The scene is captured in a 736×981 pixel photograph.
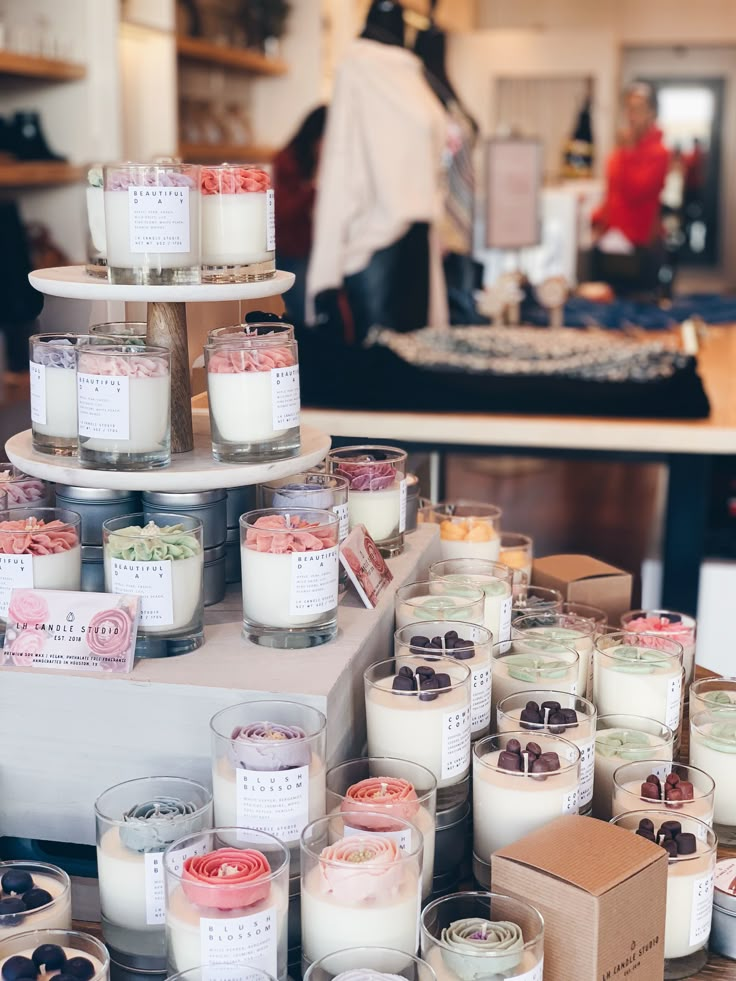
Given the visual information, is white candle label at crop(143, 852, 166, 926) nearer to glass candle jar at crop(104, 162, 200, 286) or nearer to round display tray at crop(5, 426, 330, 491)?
round display tray at crop(5, 426, 330, 491)

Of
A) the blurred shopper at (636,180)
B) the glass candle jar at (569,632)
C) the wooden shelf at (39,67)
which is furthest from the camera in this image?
the blurred shopper at (636,180)

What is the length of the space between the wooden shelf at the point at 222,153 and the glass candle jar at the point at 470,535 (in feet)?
12.1

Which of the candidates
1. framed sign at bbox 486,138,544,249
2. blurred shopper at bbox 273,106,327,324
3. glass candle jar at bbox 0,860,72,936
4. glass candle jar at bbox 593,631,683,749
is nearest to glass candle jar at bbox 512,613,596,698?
glass candle jar at bbox 593,631,683,749

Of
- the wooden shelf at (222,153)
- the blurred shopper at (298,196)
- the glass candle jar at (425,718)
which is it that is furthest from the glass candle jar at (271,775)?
the wooden shelf at (222,153)

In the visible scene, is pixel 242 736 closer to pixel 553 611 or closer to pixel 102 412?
pixel 102 412

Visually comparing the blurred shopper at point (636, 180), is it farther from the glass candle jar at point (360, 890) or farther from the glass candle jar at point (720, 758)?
the glass candle jar at point (360, 890)

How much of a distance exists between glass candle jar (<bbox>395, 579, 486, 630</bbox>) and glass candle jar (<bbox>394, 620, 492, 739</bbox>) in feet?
0.09

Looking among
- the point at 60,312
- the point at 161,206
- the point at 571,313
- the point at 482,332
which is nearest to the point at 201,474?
the point at 161,206

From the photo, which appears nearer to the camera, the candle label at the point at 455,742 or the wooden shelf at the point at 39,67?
the candle label at the point at 455,742

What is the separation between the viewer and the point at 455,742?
156 cm

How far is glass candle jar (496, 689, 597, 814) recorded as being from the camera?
5.08ft

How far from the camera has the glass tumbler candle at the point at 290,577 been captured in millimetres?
1596

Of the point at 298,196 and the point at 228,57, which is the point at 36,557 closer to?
the point at 298,196

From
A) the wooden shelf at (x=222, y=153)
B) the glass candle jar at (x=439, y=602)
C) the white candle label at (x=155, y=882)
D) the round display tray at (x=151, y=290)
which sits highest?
the wooden shelf at (x=222, y=153)
